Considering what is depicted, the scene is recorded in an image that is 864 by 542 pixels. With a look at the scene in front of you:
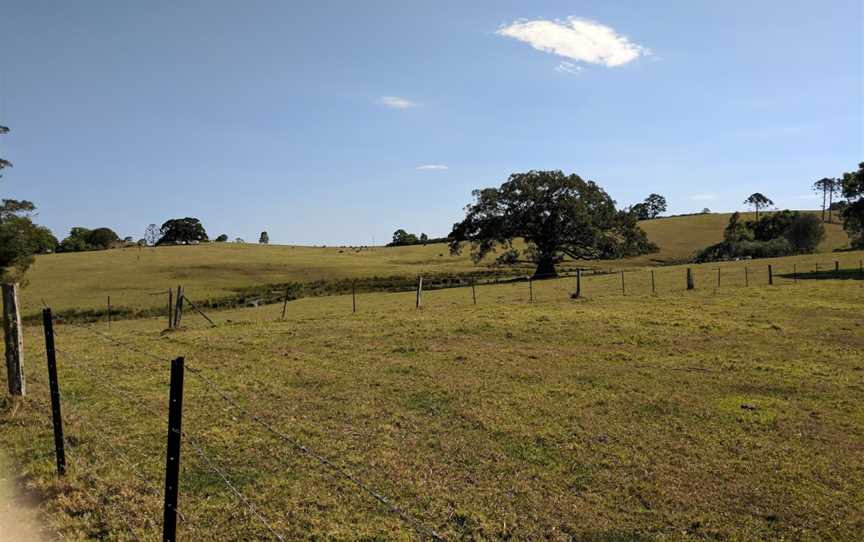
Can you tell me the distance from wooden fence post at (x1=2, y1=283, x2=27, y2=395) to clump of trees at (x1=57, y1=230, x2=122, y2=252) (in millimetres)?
126782

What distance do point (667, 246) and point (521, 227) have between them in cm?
5987

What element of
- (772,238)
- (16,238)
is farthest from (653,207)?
(16,238)

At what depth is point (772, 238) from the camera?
10488 centimetres

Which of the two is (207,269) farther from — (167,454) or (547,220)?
(167,454)

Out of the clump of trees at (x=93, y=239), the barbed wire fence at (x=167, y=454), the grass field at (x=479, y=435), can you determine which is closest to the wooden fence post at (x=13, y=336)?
the grass field at (x=479, y=435)

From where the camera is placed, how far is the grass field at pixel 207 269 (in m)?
51.1

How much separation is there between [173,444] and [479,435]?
6275 millimetres

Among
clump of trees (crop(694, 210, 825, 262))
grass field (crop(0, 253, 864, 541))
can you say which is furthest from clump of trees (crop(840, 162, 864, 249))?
grass field (crop(0, 253, 864, 541))

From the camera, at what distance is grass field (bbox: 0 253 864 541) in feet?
23.6

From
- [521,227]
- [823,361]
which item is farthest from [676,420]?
[521,227]

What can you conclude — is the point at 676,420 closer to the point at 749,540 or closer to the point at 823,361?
the point at 749,540

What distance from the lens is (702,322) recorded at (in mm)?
22594

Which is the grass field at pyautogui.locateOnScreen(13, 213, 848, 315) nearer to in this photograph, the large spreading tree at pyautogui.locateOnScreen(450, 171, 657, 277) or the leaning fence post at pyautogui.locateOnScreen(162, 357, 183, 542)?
the large spreading tree at pyautogui.locateOnScreen(450, 171, 657, 277)

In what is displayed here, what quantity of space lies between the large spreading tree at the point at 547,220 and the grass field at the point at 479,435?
3813 cm
